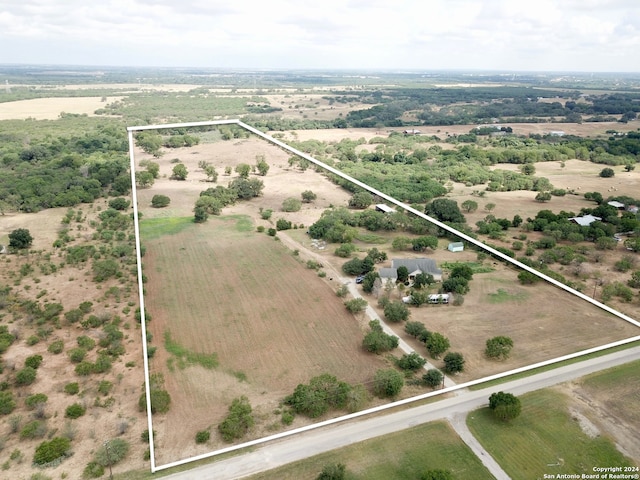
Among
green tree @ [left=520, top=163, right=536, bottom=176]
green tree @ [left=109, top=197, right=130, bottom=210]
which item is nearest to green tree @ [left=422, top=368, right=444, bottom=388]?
green tree @ [left=109, top=197, right=130, bottom=210]

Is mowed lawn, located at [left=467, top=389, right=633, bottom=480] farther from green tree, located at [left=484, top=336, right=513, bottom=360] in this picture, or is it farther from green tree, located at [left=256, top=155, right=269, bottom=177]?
green tree, located at [left=256, top=155, right=269, bottom=177]

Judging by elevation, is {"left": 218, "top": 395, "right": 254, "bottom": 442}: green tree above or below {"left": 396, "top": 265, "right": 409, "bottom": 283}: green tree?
below

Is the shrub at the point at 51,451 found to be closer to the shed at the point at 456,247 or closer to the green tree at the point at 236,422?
the green tree at the point at 236,422

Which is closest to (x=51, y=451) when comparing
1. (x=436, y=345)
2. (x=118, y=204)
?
(x=436, y=345)

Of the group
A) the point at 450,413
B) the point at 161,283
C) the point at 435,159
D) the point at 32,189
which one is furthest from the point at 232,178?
the point at 450,413

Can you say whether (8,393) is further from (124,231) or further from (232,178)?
(232,178)

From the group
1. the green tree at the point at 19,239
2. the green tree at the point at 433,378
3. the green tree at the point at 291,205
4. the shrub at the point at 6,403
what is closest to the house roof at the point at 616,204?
the green tree at the point at 291,205
